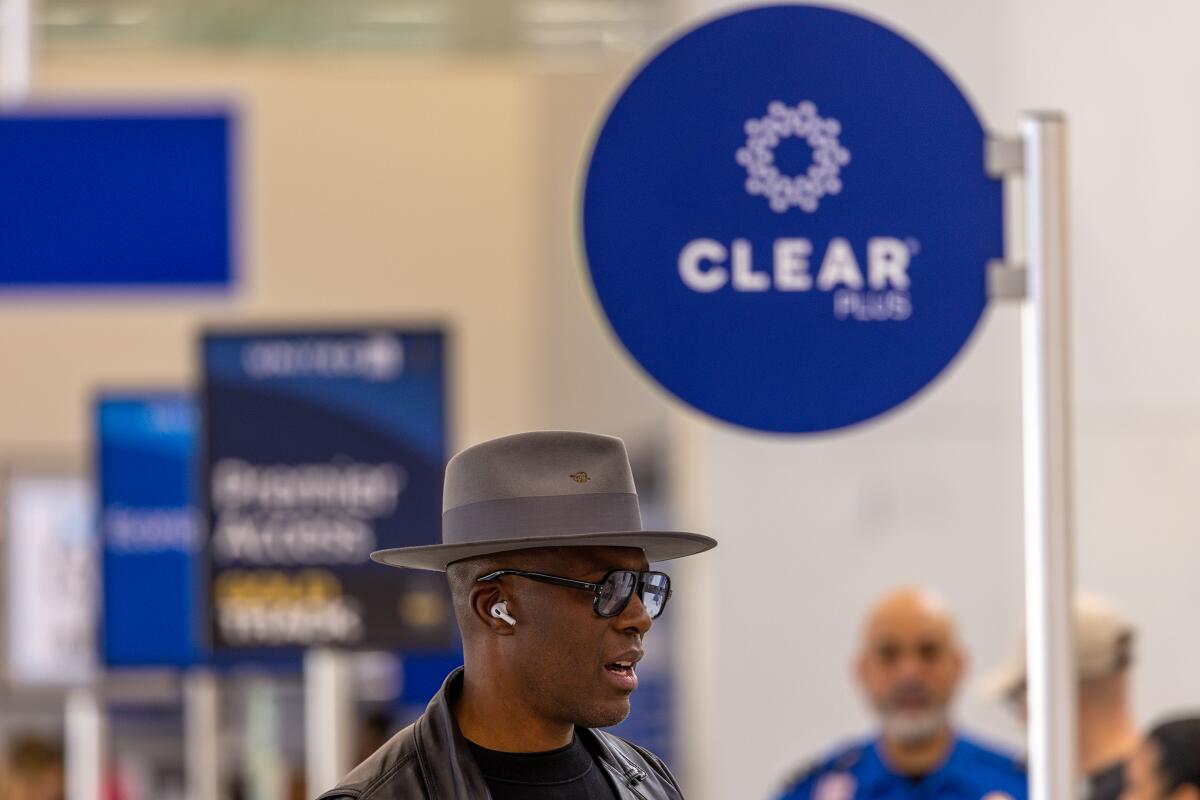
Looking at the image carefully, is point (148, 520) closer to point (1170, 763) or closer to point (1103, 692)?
point (1103, 692)

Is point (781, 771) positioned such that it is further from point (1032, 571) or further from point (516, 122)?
point (516, 122)

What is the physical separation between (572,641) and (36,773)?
242 inches

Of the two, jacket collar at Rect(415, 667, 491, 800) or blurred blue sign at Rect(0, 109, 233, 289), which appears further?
blurred blue sign at Rect(0, 109, 233, 289)

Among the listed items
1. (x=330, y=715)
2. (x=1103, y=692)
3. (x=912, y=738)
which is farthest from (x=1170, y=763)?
(x=330, y=715)

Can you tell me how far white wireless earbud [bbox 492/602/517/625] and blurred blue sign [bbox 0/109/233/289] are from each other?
3518mm

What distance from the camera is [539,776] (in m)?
1.96

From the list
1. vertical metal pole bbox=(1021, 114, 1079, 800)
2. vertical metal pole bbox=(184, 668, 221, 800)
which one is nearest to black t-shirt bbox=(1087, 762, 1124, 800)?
vertical metal pole bbox=(1021, 114, 1079, 800)

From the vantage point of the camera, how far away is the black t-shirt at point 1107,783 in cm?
374

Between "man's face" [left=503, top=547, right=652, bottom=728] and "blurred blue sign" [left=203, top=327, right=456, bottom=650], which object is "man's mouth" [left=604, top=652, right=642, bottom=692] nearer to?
"man's face" [left=503, top=547, right=652, bottom=728]

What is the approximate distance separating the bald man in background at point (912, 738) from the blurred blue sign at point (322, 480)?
1194 millimetres

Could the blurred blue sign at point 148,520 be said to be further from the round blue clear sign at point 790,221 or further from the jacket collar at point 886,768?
the round blue clear sign at point 790,221

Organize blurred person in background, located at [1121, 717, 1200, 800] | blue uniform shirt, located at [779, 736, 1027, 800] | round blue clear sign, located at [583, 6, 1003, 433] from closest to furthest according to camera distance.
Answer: round blue clear sign, located at [583, 6, 1003, 433] < blurred person in background, located at [1121, 717, 1200, 800] < blue uniform shirt, located at [779, 736, 1027, 800]

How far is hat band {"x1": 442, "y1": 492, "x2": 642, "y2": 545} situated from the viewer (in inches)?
77.2

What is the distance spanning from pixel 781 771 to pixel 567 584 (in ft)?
17.6
